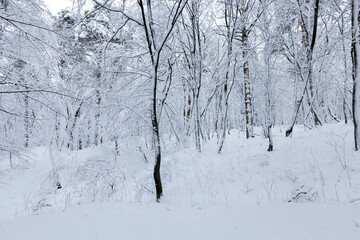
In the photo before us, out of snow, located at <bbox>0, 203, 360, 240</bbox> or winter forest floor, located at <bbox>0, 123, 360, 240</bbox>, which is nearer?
snow, located at <bbox>0, 203, 360, 240</bbox>

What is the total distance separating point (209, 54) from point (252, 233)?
502 inches

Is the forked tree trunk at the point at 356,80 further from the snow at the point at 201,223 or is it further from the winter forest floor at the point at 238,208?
the snow at the point at 201,223

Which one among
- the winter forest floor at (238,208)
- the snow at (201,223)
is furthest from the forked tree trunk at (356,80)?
the snow at (201,223)

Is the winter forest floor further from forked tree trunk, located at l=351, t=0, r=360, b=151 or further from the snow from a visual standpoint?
forked tree trunk, located at l=351, t=0, r=360, b=151

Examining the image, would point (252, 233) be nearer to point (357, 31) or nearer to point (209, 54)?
point (357, 31)

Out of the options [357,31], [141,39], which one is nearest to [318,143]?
[357,31]

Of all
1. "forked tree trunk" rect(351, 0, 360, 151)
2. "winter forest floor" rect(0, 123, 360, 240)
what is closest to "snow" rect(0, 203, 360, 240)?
"winter forest floor" rect(0, 123, 360, 240)

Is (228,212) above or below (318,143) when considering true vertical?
below

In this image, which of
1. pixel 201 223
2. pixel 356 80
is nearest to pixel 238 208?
pixel 201 223

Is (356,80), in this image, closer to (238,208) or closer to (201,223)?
(238,208)

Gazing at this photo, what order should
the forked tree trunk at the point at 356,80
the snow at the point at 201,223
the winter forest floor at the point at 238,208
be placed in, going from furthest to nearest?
the forked tree trunk at the point at 356,80 < the winter forest floor at the point at 238,208 < the snow at the point at 201,223

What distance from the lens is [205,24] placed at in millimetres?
9000

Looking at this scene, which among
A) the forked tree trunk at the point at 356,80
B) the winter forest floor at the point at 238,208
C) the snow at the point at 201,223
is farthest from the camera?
the forked tree trunk at the point at 356,80

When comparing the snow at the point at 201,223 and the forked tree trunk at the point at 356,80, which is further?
the forked tree trunk at the point at 356,80
